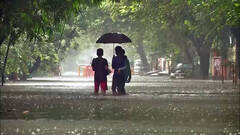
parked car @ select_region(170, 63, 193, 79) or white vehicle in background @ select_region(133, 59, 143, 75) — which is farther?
white vehicle in background @ select_region(133, 59, 143, 75)

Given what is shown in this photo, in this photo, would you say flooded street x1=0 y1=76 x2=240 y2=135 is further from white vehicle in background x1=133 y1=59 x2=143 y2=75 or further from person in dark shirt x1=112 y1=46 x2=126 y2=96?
white vehicle in background x1=133 y1=59 x2=143 y2=75

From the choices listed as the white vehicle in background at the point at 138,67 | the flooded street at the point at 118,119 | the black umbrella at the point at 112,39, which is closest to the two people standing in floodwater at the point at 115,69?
the black umbrella at the point at 112,39

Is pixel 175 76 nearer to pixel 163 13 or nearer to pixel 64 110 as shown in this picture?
pixel 163 13

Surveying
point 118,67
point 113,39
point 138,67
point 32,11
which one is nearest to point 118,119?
point 32,11

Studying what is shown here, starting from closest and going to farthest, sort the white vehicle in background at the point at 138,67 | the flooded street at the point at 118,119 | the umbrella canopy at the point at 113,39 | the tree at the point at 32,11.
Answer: the flooded street at the point at 118,119, the tree at the point at 32,11, the umbrella canopy at the point at 113,39, the white vehicle in background at the point at 138,67

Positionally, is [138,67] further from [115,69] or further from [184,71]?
[115,69]

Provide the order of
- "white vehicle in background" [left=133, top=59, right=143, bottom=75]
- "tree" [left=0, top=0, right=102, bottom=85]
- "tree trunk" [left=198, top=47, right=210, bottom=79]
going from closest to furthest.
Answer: "tree" [left=0, top=0, right=102, bottom=85] → "tree trunk" [left=198, top=47, right=210, bottom=79] → "white vehicle in background" [left=133, top=59, right=143, bottom=75]

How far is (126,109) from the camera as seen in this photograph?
15945 mm

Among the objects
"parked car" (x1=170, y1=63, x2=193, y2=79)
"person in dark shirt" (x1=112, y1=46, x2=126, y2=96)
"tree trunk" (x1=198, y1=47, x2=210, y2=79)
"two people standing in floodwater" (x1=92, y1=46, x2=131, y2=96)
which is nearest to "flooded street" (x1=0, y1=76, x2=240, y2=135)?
"two people standing in floodwater" (x1=92, y1=46, x2=131, y2=96)

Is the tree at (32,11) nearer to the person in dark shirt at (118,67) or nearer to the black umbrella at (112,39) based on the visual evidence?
the person in dark shirt at (118,67)

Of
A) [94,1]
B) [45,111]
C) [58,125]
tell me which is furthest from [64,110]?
[58,125]

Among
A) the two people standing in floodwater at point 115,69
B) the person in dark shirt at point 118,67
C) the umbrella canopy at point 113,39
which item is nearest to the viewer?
the two people standing in floodwater at point 115,69

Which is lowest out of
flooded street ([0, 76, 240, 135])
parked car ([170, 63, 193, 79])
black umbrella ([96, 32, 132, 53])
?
flooded street ([0, 76, 240, 135])

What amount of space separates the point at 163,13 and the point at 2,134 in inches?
1075
